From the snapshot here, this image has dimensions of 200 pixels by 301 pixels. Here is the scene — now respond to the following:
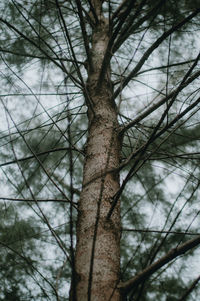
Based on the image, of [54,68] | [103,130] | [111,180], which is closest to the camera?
[111,180]

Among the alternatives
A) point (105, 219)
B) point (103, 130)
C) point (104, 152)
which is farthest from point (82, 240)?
point (103, 130)

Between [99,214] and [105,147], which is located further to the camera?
[105,147]

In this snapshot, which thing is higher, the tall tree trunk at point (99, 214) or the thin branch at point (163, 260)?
the tall tree trunk at point (99, 214)

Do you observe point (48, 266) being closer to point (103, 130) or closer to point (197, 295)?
point (197, 295)

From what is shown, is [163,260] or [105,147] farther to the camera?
[105,147]

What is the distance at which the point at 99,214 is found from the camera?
72cm

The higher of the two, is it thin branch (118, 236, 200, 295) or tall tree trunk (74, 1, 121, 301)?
tall tree trunk (74, 1, 121, 301)

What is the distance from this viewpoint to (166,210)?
306 cm

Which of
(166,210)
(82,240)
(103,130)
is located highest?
→ (166,210)

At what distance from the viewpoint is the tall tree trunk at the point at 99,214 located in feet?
2.60

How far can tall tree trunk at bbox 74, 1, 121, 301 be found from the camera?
79 centimetres

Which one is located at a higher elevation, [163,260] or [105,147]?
[105,147]

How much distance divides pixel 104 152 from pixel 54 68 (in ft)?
5.46

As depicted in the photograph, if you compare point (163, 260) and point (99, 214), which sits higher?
point (99, 214)
